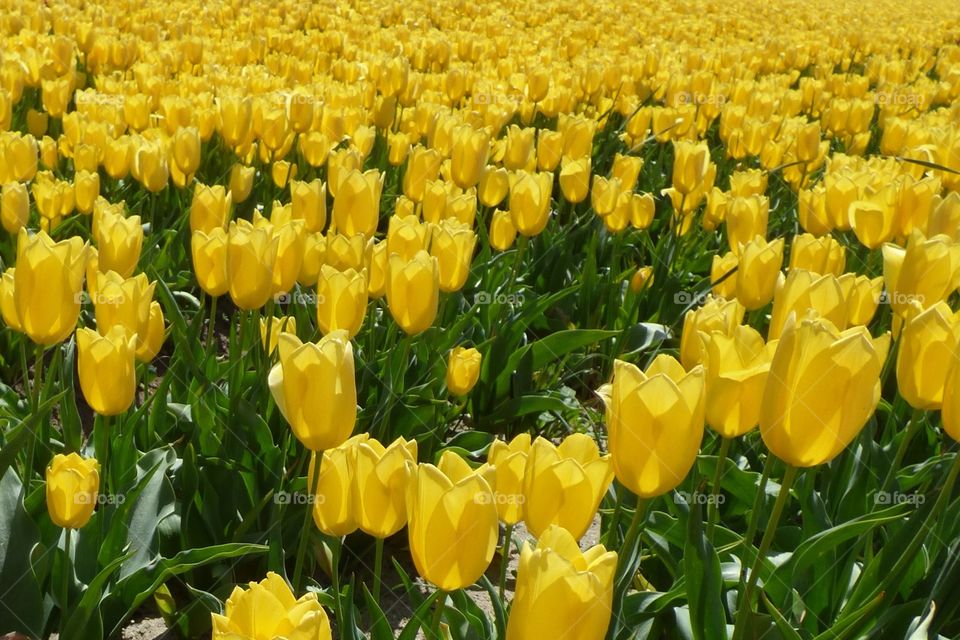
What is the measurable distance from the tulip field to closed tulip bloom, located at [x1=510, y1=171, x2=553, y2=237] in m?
0.01

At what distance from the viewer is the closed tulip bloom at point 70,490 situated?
1.73 metres

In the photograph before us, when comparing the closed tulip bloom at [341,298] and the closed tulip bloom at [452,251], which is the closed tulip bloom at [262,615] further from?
the closed tulip bloom at [452,251]

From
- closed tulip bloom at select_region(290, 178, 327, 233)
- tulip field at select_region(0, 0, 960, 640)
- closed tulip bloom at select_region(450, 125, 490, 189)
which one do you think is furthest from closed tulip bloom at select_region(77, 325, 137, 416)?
closed tulip bloom at select_region(450, 125, 490, 189)

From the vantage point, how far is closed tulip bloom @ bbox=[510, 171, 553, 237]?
2.91 m

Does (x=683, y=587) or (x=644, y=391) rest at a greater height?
(x=644, y=391)

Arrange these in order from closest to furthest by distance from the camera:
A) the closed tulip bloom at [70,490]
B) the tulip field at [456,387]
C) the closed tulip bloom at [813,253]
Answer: the tulip field at [456,387] → the closed tulip bloom at [70,490] → the closed tulip bloom at [813,253]

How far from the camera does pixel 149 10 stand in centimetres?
808

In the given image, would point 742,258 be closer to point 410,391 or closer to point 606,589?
point 410,391

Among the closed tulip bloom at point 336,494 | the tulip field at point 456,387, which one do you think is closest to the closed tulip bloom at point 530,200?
the tulip field at point 456,387

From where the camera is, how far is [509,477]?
1.59m

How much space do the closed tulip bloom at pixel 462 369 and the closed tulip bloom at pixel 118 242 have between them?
0.81 meters

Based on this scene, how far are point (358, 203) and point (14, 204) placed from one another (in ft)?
3.11

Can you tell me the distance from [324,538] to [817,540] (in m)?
1.10

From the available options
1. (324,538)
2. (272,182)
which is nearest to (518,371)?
(324,538)
